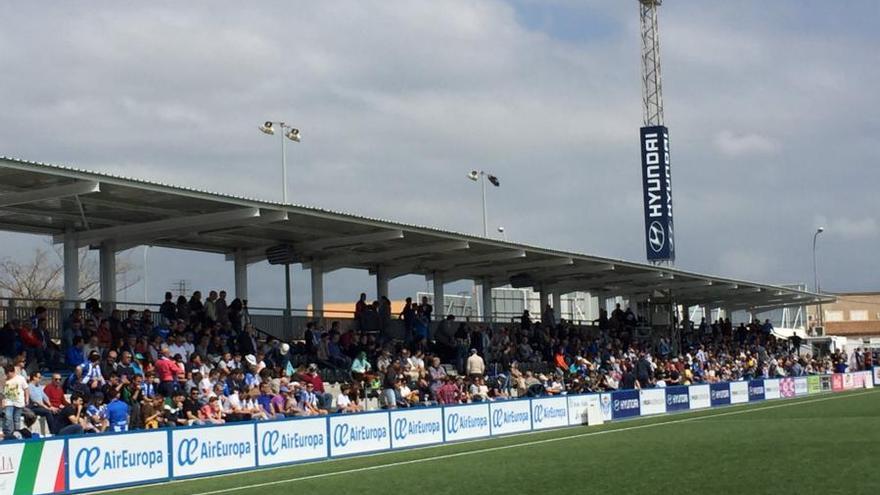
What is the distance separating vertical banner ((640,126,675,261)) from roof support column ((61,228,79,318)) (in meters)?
36.1

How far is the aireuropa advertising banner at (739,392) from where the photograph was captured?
44.8 m

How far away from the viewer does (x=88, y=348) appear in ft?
81.0

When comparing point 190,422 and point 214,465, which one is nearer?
point 214,465

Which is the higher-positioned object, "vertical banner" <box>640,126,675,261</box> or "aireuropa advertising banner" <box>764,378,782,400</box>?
"vertical banner" <box>640,126,675,261</box>

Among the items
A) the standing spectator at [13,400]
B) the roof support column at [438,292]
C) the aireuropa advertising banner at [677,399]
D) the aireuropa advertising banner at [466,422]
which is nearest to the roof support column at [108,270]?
the aireuropa advertising banner at [466,422]

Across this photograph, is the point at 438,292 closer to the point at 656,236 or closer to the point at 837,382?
the point at 656,236

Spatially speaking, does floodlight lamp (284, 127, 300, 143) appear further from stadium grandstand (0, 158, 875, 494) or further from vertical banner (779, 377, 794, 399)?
vertical banner (779, 377, 794, 399)

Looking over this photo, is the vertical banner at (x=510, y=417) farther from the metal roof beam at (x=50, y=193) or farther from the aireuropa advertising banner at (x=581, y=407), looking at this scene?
the metal roof beam at (x=50, y=193)

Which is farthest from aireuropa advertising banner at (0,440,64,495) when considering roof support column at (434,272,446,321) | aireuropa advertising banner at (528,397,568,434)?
roof support column at (434,272,446,321)

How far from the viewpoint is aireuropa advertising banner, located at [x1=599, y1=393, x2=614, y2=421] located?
116 feet

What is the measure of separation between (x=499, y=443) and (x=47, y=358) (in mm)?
10140

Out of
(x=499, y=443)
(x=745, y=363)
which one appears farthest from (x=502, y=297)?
(x=499, y=443)

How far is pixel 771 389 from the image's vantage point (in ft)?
157

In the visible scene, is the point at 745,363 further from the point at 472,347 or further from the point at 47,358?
the point at 47,358
